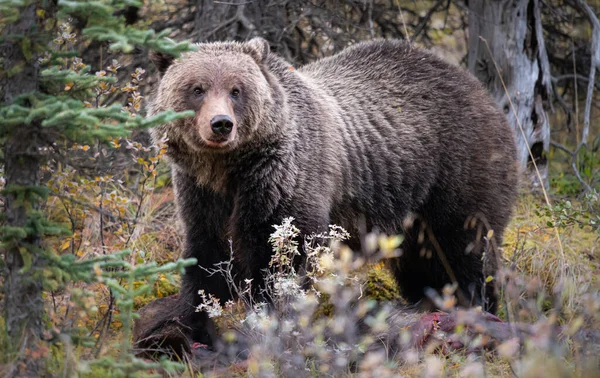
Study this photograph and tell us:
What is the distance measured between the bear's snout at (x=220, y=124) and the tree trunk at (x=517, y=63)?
4.18 m

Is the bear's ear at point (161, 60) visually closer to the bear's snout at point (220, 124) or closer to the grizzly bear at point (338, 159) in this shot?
the grizzly bear at point (338, 159)

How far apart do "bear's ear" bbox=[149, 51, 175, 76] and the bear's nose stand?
0.85 meters

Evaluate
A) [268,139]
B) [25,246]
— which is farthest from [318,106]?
[25,246]

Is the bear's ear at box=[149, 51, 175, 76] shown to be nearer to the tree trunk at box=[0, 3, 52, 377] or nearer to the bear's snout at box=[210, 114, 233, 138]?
the bear's snout at box=[210, 114, 233, 138]

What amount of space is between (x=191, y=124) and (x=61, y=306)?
57.9 inches

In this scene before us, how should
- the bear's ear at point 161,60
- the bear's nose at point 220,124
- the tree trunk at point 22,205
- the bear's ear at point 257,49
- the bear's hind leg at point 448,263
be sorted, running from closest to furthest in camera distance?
1. the tree trunk at point 22,205
2. the bear's nose at point 220,124
3. the bear's ear at point 161,60
4. the bear's ear at point 257,49
5. the bear's hind leg at point 448,263

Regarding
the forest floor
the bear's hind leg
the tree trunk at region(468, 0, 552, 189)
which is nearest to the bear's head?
the forest floor

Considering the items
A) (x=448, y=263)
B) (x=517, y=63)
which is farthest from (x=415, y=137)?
(x=517, y=63)

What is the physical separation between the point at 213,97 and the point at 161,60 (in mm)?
657

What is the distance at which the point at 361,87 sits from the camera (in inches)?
267

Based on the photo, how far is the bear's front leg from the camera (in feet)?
18.7

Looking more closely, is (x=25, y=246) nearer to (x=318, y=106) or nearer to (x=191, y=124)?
(x=191, y=124)

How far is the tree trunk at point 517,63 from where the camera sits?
332 inches

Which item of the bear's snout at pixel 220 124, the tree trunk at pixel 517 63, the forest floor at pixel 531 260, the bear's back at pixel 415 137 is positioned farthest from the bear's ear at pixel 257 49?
the tree trunk at pixel 517 63
